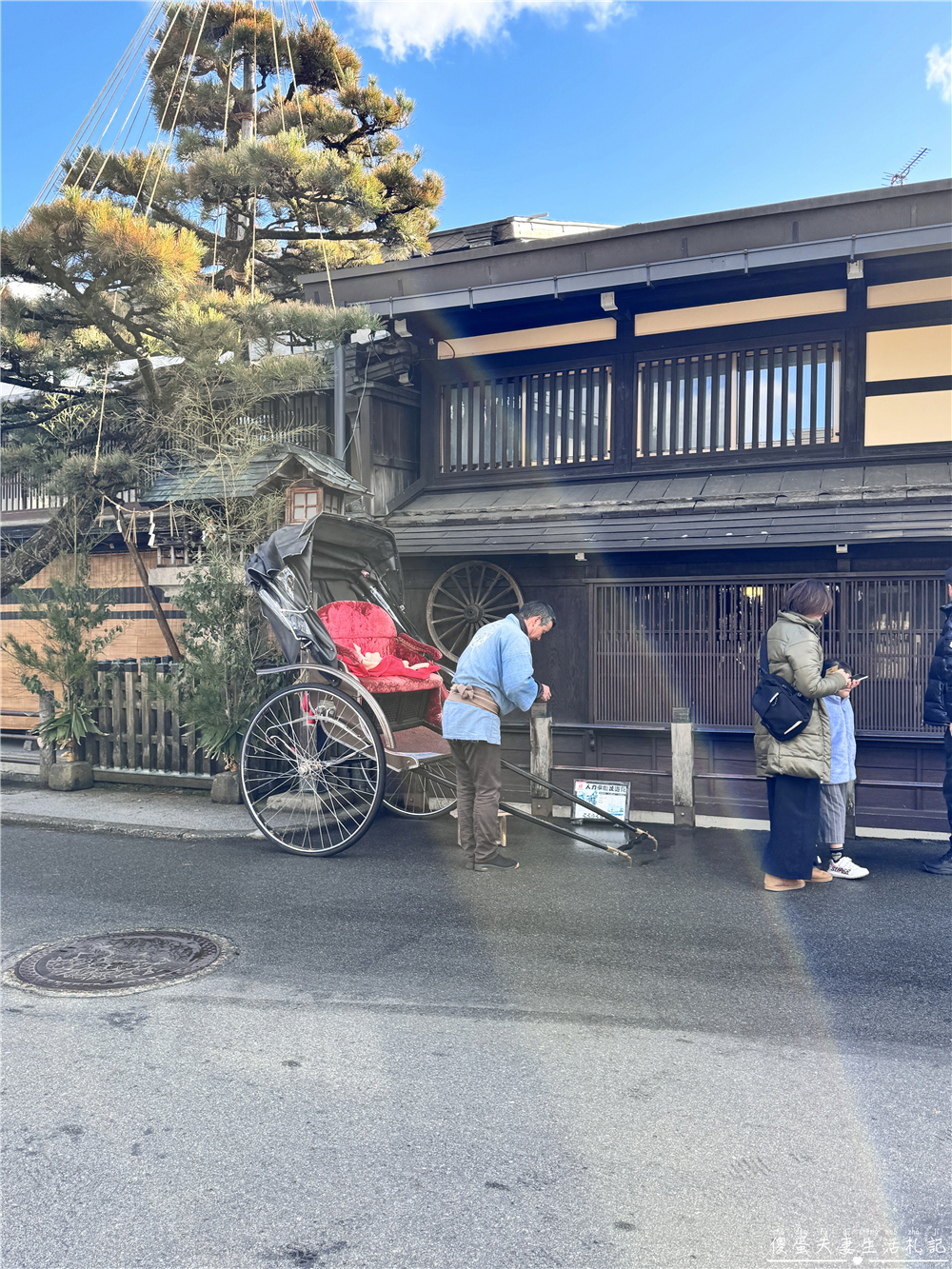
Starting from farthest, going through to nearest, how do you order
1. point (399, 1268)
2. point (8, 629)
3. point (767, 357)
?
point (8, 629), point (767, 357), point (399, 1268)

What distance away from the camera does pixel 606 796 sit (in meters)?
7.19

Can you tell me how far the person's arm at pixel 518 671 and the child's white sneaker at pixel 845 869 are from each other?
2.26m

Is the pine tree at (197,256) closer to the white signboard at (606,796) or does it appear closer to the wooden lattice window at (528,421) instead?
the wooden lattice window at (528,421)

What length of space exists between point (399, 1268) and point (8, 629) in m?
13.4

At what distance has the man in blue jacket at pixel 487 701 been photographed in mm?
6109

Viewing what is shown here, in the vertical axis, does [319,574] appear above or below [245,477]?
below

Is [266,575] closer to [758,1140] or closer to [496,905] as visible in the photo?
[496,905]

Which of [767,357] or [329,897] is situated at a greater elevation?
[767,357]

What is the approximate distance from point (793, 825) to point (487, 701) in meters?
2.03

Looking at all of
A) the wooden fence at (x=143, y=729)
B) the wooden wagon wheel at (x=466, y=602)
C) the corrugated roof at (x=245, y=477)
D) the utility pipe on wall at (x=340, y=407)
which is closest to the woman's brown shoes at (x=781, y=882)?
the wooden wagon wheel at (x=466, y=602)

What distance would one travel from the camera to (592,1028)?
→ 3867mm

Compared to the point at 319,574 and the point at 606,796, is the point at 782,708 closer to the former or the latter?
the point at 606,796

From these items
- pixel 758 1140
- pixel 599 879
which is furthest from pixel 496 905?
pixel 758 1140

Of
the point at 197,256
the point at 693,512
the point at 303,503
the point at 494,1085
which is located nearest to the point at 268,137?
the point at 197,256
